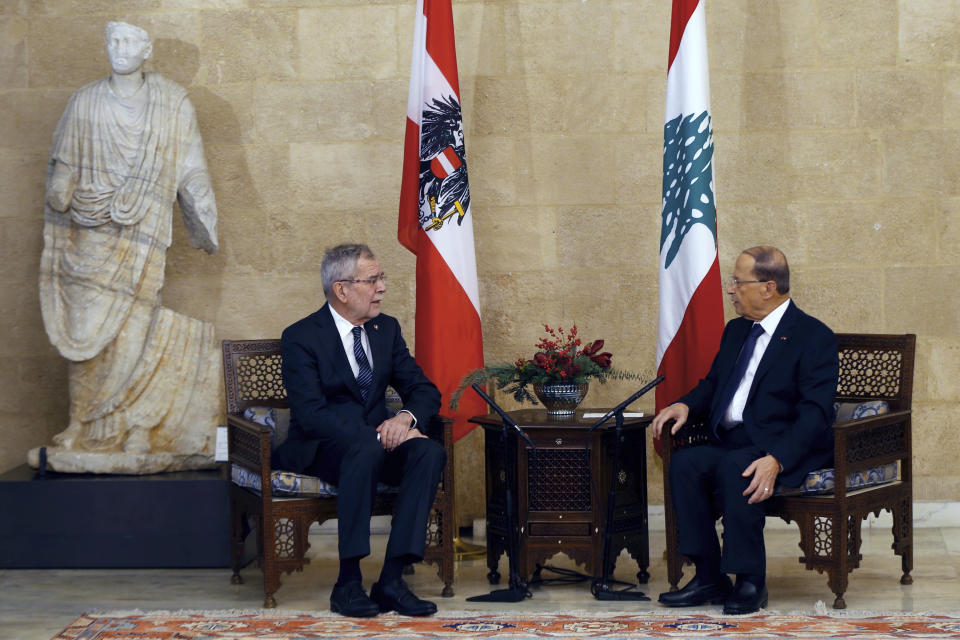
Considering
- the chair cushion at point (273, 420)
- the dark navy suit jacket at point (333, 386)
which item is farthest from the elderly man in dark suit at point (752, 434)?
the chair cushion at point (273, 420)

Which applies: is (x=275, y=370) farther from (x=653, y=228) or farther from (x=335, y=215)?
(x=653, y=228)

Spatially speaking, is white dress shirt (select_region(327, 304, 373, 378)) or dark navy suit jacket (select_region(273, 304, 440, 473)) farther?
white dress shirt (select_region(327, 304, 373, 378))

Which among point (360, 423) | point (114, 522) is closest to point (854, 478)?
point (360, 423)

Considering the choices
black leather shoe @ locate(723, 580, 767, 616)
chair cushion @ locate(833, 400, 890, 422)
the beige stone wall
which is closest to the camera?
black leather shoe @ locate(723, 580, 767, 616)

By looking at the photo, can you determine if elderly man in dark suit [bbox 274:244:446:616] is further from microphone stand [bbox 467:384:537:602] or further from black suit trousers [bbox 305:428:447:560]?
microphone stand [bbox 467:384:537:602]

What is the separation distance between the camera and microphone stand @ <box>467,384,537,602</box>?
460 cm

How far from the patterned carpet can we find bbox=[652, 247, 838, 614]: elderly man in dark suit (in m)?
0.23

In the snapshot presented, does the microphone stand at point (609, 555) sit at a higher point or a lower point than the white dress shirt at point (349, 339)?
lower

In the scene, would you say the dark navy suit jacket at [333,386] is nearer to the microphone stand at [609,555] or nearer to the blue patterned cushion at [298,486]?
the blue patterned cushion at [298,486]

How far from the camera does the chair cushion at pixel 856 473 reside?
4410 mm

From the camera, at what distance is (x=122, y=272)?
539cm

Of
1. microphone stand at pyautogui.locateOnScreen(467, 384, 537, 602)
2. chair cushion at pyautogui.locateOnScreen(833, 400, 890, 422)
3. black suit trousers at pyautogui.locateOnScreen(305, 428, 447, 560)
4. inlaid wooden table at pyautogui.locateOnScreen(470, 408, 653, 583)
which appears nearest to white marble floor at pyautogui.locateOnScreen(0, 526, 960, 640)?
microphone stand at pyautogui.locateOnScreen(467, 384, 537, 602)

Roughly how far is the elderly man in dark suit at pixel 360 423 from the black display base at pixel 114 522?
0.60 meters

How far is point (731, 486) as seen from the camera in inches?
171
